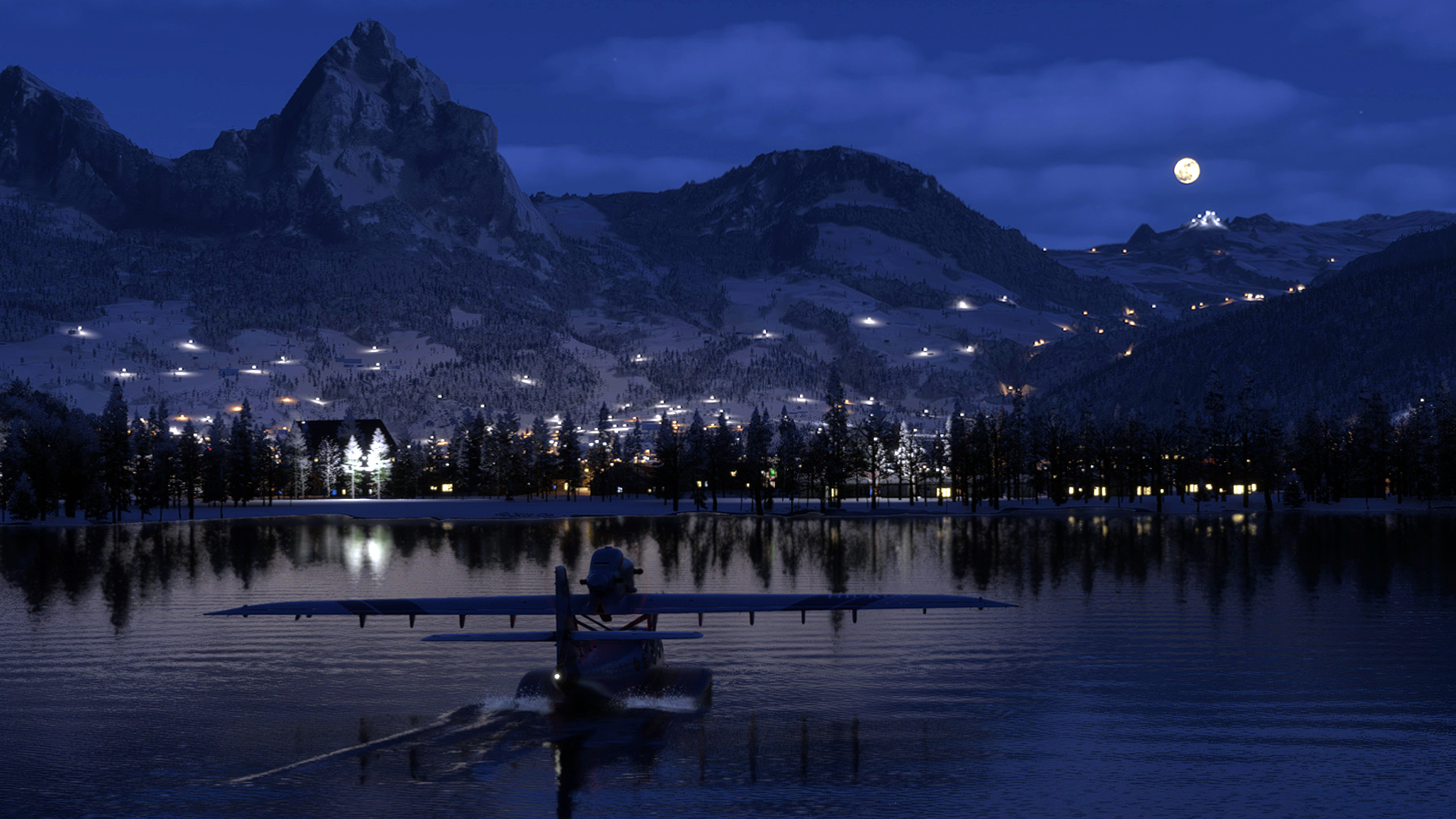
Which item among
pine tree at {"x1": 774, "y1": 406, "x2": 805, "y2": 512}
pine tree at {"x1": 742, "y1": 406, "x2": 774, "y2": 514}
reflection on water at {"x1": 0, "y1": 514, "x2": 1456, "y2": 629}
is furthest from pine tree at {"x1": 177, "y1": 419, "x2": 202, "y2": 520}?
pine tree at {"x1": 774, "y1": 406, "x2": 805, "y2": 512}

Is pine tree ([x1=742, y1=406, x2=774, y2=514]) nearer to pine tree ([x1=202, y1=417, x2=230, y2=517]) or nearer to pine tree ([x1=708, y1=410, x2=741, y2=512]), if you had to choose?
pine tree ([x1=708, y1=410, x2=741, y2=512])

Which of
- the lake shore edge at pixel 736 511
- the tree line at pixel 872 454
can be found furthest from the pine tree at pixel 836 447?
the lake shore edge at pixel 736 511

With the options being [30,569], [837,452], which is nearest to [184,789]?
[30,569]

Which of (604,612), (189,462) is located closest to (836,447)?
(189,462)

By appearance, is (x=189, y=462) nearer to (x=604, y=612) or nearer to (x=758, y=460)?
(x=758, y=460)

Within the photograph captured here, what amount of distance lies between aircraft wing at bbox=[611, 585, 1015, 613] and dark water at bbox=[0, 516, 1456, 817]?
2642mm

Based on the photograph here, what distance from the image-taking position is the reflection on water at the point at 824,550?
67500 millimetres

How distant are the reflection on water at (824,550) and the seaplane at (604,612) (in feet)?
76.5

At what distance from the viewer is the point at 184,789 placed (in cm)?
2444

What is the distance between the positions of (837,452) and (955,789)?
151800 millimetres

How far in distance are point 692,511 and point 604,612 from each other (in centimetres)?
14664

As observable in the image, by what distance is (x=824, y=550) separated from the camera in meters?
93.6

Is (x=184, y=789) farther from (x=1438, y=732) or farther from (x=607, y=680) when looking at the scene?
(x=1438, y=732)

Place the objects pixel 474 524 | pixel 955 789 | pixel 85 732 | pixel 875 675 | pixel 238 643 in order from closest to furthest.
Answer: pixel 955 789
pixel 85 732
pixel 875 675
pixel 238 643
pixel 474 524
